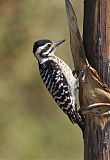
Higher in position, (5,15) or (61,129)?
(5,15)

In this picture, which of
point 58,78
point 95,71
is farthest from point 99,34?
point 58,78

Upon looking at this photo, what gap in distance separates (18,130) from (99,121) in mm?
6696

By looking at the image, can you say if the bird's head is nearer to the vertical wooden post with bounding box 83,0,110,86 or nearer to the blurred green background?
the vertical wooden post with bounding box 83,0,110,86

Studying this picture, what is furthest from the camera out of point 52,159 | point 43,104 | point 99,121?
point 43,104

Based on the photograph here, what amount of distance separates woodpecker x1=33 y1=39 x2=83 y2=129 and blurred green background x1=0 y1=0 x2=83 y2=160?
14.8 feet

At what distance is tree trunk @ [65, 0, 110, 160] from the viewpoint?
3893 millimetres

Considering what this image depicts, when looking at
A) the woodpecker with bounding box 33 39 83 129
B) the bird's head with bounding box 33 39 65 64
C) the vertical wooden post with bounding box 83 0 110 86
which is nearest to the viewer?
the vertical wooden post with bounding box 83 0 110 86

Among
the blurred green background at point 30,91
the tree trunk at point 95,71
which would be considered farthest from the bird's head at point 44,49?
the blurred green background at point 30,91

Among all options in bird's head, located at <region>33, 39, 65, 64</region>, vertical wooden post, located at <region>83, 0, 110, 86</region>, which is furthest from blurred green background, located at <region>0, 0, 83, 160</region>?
vertical wooden post, located at <region>83, 0, 110, 86</region>

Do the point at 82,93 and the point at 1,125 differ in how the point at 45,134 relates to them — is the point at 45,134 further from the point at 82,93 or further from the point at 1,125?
the point at 82,93

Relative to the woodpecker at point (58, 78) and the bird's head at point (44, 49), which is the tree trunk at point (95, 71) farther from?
the bird's head at point (44, 49)

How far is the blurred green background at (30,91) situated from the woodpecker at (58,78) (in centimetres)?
451

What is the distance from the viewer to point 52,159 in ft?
34.0

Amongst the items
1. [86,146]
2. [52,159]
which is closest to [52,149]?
[52,159]
